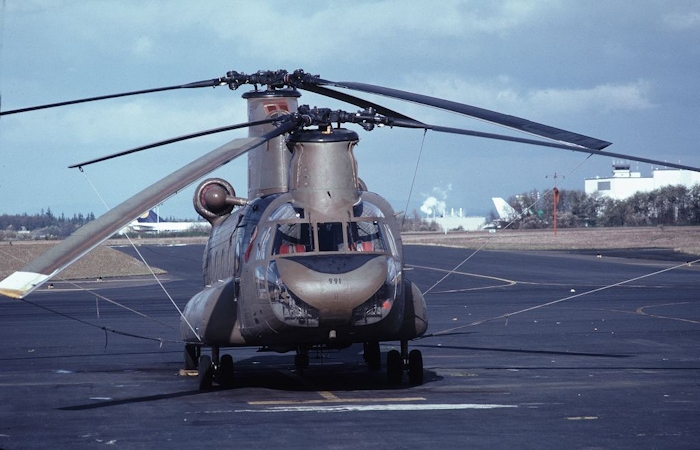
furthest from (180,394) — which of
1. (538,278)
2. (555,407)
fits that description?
(538,278)

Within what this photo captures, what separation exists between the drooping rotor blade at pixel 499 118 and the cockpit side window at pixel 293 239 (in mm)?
2333

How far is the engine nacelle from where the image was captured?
2078 cm

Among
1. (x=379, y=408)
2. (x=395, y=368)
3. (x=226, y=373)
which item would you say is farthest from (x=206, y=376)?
(x=379, y=408)

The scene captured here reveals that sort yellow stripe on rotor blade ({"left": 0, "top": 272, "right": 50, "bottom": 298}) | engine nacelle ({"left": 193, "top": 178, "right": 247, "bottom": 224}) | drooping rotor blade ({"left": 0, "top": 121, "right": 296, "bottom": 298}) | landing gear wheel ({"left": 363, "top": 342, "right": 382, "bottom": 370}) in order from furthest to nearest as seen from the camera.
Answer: engine nacelle ({"left": 193, "top": 178, "right": 247, "bottom": 224})
landing gear wheel ({"left": 363, "top": 342, "right": 382, "bottom": 370})
drooping rotor blade ({"left": 0, "top": 121, "right": 296, "bottom": 298})
yellow stripe on rotor blade ({"left": 0, "top": 272, "right": 50, "bottom": 298})

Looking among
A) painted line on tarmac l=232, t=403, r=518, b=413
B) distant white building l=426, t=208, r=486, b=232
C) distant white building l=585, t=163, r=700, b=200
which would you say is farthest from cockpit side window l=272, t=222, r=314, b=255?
distant white building l=426, t=208, r=486, b=232

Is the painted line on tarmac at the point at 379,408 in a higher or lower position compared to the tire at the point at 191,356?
lower

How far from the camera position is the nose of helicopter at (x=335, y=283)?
49.6 ft

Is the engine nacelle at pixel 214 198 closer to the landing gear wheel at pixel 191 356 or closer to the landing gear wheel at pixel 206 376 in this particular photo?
the landing gear wheel at pixel 191 356

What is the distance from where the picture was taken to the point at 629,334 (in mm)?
26984

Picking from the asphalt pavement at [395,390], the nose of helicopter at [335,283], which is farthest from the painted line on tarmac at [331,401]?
the nose of helicopter at [335,283]

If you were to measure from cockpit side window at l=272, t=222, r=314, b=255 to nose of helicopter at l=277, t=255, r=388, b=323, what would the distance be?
68cm

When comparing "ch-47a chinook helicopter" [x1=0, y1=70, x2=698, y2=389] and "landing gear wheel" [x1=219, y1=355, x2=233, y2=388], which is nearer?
"ch-47a chinook helicopter" [x1=0, y1=70, x2=698, y2=389]

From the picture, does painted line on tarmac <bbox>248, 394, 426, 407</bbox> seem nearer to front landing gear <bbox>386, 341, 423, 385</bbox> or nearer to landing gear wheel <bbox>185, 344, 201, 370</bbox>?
front landing gear <bbox>386, 341, 423, 385</bbox>

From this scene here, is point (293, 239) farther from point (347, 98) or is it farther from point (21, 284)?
point (21, 284)
